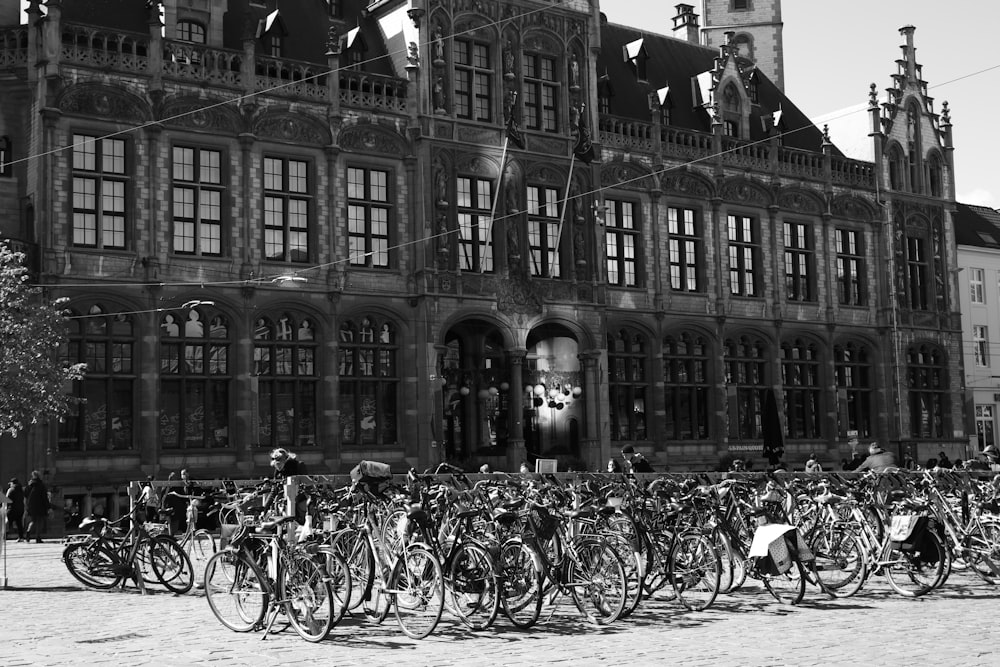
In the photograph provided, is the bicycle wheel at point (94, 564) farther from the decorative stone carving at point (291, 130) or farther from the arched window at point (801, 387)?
the arched window at point (801, 387)

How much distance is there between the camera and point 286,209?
35500mm

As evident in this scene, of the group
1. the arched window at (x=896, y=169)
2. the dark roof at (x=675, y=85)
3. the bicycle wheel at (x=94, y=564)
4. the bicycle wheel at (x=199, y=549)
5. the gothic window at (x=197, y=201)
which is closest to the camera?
the bicycle wheel at (x=94, y=564)

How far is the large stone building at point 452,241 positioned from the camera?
107 ft

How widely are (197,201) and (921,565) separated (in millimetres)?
23567

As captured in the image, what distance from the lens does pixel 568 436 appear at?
40781mm

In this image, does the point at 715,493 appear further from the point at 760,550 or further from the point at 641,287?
the point at 641,287

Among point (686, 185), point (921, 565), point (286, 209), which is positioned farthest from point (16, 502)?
point (686, 185)

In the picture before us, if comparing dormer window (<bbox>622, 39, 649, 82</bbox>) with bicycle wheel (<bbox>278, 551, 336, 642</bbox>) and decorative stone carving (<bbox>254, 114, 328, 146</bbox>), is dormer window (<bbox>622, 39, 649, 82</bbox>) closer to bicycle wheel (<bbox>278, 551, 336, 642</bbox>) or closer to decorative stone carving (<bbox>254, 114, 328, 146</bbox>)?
decorative stone carving (<bbox>254, 114, 328, 146</bbox>)

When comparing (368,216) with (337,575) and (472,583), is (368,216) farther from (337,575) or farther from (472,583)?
(337,575)

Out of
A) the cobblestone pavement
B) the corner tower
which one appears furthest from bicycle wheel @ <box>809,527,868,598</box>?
the corner tower

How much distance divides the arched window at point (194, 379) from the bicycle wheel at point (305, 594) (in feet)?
70.4

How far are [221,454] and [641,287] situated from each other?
1548 cm

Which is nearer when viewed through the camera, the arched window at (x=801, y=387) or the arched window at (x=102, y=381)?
the arched window at (x=102, y=381)

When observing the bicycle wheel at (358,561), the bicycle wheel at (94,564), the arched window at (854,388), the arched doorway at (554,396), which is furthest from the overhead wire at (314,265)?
the bicycle wheel at (358,561)
